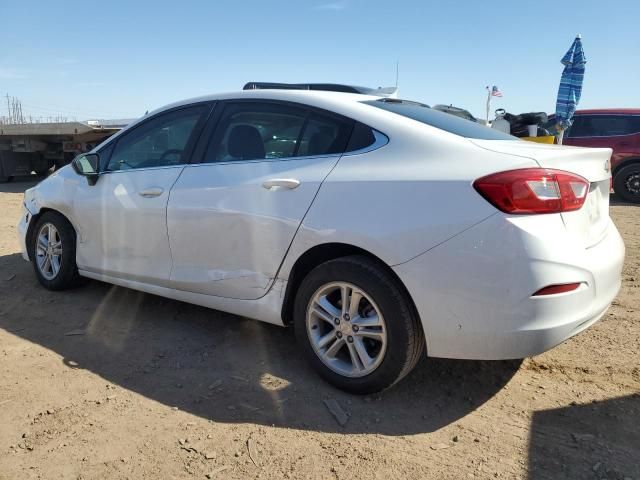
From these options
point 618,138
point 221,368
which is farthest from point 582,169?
point 618,138

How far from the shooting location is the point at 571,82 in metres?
9.65

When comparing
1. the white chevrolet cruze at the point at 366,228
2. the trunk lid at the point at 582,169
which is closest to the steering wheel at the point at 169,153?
the white chevrolet cruze at the point at 366,228

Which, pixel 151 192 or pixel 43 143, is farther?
pixel 43 143

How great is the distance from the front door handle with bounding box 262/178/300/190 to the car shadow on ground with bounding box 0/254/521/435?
3.48ft

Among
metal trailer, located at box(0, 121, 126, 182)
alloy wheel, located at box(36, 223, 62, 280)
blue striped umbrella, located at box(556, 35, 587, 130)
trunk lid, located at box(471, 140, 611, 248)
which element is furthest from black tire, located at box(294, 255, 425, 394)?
metal trailer, located at box(0, 121, 126, 182)

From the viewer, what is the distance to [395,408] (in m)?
2.62

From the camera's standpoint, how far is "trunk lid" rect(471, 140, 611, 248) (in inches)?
92.9

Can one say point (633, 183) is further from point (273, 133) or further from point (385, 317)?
point (385, 317)

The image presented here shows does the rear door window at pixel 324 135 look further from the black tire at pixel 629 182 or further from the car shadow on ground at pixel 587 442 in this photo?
the black tire at pixel 629 182

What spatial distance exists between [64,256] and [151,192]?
4.15ft

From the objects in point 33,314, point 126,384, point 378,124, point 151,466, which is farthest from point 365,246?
point 33,314

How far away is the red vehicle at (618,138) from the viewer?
33.0 ft

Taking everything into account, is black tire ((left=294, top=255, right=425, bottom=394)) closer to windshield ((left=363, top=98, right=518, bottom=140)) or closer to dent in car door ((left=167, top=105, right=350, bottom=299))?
dent in car door ((left=167, top=105, right=350, bottom=299))

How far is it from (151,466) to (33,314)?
90.4 inches
